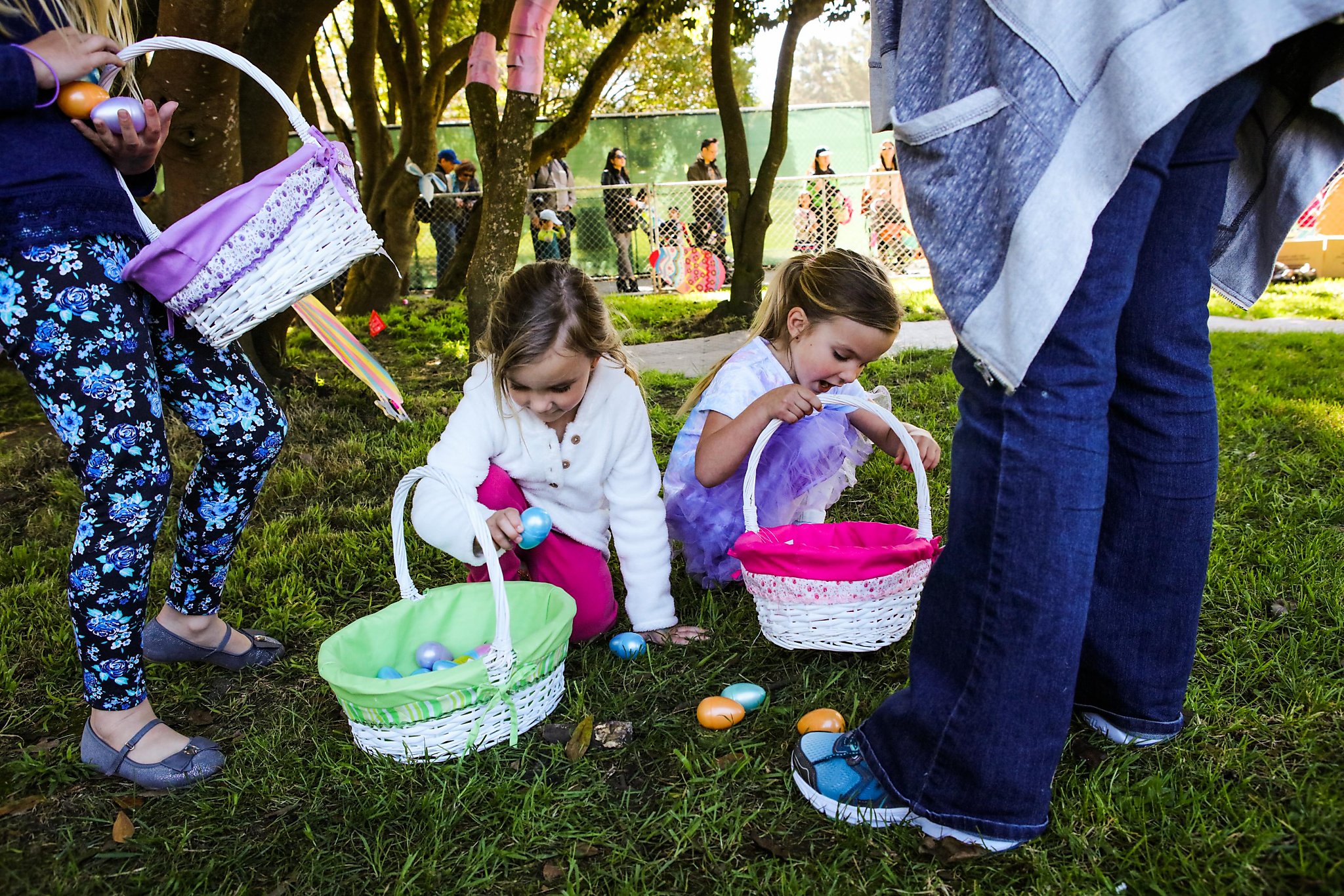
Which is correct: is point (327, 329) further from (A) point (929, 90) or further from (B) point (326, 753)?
(A) point (929, 90)

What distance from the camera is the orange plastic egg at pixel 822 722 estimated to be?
1794 millimetres

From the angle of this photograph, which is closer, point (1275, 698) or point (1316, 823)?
point (1316, 823)

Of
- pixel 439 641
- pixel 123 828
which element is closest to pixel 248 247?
pixel 439 641

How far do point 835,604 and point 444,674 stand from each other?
2.77 ft

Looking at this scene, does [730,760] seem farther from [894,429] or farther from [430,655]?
[894,429]

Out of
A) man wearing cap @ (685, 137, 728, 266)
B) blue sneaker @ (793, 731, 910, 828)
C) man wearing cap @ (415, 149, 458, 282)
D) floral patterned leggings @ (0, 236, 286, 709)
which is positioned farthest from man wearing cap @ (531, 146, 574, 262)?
blue sneaker @ (793, 731, 910, 828)

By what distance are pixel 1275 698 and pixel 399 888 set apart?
174cm

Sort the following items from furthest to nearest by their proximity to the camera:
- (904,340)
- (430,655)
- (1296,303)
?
(1296,303) < (904,340) < (430,655)

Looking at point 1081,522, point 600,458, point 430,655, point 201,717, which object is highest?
point 1081,522

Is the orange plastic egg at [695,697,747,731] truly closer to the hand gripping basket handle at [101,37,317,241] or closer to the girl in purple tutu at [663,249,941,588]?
the girl in purple tutu at [663,249,941,588]

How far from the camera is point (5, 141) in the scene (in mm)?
1610

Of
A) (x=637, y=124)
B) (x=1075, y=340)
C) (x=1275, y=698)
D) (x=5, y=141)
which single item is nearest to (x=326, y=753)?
(x=5, y=141)

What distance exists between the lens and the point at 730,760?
1783mm

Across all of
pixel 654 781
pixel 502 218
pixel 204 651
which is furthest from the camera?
pixel 502 218
